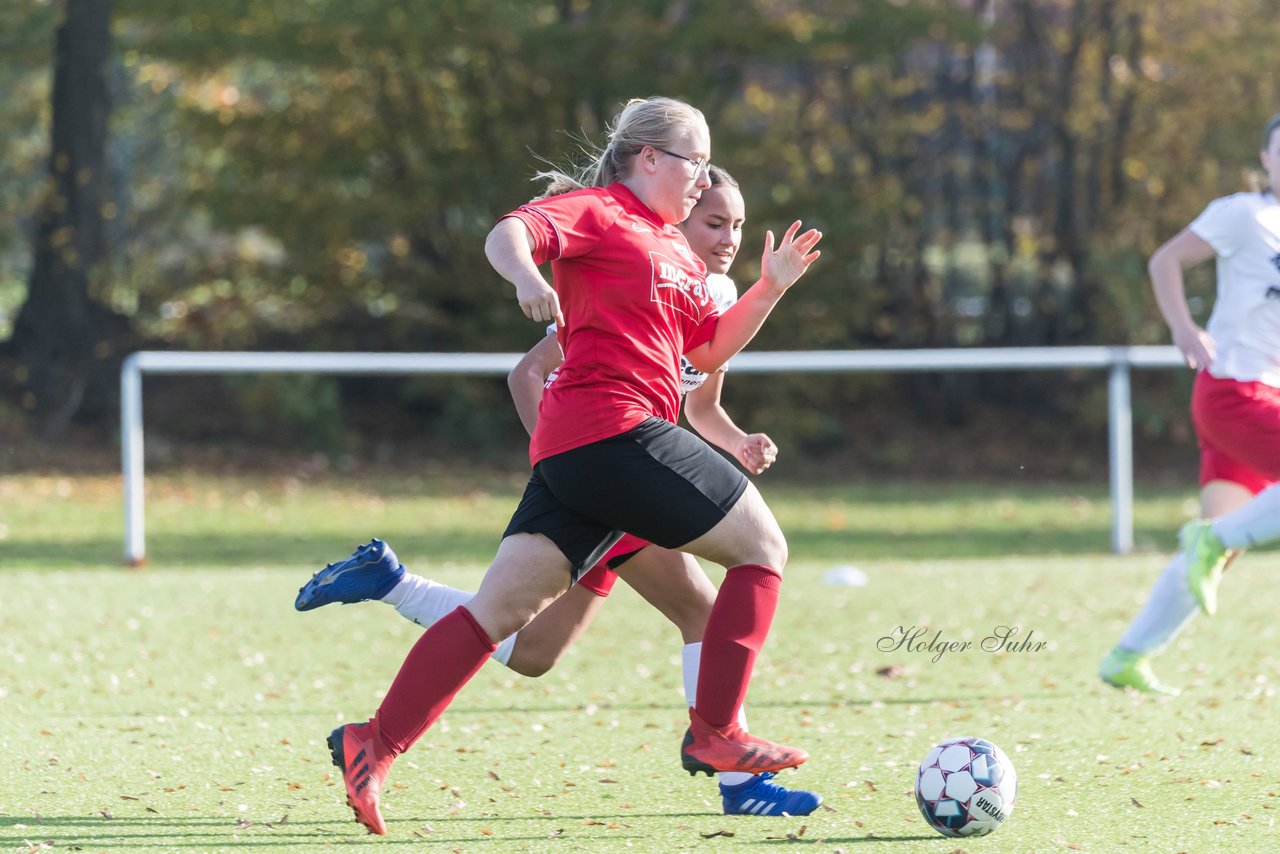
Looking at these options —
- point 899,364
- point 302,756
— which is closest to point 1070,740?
point 302,756

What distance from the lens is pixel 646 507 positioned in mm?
3752

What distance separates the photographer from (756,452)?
4.30 metres

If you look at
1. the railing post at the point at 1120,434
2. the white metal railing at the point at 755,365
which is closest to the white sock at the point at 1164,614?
the white metal railing at the point at 755,365

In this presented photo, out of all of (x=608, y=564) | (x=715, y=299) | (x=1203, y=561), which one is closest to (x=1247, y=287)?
(x=1203, y=561)

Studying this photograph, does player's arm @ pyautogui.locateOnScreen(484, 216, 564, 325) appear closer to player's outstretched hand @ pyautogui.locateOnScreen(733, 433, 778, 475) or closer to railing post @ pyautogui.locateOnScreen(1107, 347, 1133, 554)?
player's outstretched hand @ pyautogui.locateOnScreen(733, 433, 778, 475)

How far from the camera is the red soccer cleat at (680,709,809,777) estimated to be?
12.6 feet

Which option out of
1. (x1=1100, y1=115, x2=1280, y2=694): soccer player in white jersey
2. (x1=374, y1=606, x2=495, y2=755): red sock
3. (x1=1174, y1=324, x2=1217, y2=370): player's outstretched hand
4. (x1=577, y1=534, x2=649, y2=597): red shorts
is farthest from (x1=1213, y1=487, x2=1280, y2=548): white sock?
(x1=374, y1=606, x2=495, y2=755): red sock

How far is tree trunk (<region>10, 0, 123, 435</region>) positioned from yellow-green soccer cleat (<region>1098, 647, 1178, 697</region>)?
11801 mm

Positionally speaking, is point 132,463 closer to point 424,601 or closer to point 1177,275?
point 424,601

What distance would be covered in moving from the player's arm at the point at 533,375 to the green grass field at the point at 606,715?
100cm

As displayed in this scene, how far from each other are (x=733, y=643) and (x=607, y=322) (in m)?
0.80

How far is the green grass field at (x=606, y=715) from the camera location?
398 centimetres

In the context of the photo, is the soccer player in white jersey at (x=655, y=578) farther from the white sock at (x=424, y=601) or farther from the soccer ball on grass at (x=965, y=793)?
the soccer ball on grass at (x=965, y=793)

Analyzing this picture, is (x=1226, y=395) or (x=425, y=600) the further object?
(x=1226, y=395)
